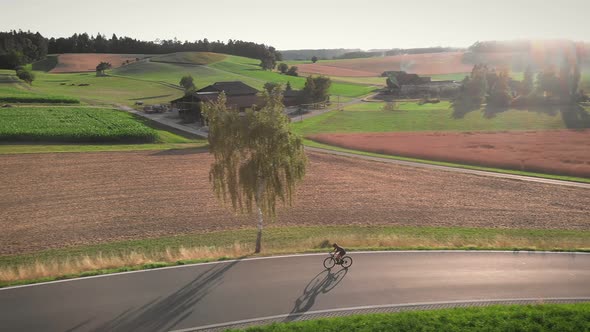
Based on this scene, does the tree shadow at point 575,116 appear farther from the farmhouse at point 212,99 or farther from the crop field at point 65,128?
the crop field at point 65,128

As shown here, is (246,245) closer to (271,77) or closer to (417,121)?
(417,121)

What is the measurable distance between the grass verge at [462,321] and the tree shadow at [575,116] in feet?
216

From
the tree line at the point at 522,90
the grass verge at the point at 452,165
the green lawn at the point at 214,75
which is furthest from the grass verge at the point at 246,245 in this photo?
the green lawn at the point at 214,75

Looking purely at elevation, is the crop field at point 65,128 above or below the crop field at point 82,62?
below

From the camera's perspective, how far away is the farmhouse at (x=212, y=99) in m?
72.1

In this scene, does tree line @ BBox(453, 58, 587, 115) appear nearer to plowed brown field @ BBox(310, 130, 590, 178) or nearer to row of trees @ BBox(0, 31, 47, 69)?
plowed brown field @ BBox(310, 130, 590, 178)

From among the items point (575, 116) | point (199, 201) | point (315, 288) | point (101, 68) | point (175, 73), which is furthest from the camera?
point (175, 73)

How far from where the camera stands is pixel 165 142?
187 ft

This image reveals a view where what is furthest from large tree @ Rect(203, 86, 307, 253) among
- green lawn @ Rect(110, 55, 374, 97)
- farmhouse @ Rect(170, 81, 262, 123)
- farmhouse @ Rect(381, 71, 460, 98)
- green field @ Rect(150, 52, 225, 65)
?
green field @ Rect(150, 52, 225, 65)

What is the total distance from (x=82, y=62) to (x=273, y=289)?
530 ft

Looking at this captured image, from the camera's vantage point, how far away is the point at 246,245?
23.0 meters

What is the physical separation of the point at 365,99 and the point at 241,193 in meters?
97.0

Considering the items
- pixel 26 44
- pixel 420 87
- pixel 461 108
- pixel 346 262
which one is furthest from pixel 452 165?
pixel 26 44

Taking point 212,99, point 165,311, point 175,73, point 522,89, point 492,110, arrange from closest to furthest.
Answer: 1. point 165,311
2. point 212,99
3. point 492,110
4. point 522,89
5. point 175,73
